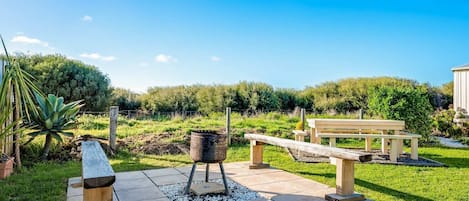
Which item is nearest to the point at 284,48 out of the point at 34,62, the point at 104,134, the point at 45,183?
the point at 104,134

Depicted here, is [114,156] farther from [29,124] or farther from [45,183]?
[45,183]

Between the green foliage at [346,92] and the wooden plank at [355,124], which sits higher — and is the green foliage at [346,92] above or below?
above

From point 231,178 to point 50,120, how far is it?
3.38 metres

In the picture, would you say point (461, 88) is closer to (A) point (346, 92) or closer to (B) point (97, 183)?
(A) point (346, 92)

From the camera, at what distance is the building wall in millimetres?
11320

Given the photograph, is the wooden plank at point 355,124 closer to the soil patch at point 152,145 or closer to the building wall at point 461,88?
the soil patch at point 152,145

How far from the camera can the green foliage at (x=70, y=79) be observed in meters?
12.4

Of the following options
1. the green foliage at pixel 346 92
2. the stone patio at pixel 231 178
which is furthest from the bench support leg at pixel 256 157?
the green foliage at pixel 346 92

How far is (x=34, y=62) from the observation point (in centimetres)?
A: 1317

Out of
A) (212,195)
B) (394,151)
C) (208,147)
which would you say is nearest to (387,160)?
(394,151)

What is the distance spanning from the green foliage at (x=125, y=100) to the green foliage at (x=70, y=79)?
2.02ft

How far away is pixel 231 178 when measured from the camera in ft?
14.0

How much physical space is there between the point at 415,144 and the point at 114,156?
5.74 m

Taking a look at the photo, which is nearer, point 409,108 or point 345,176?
point 345,176
